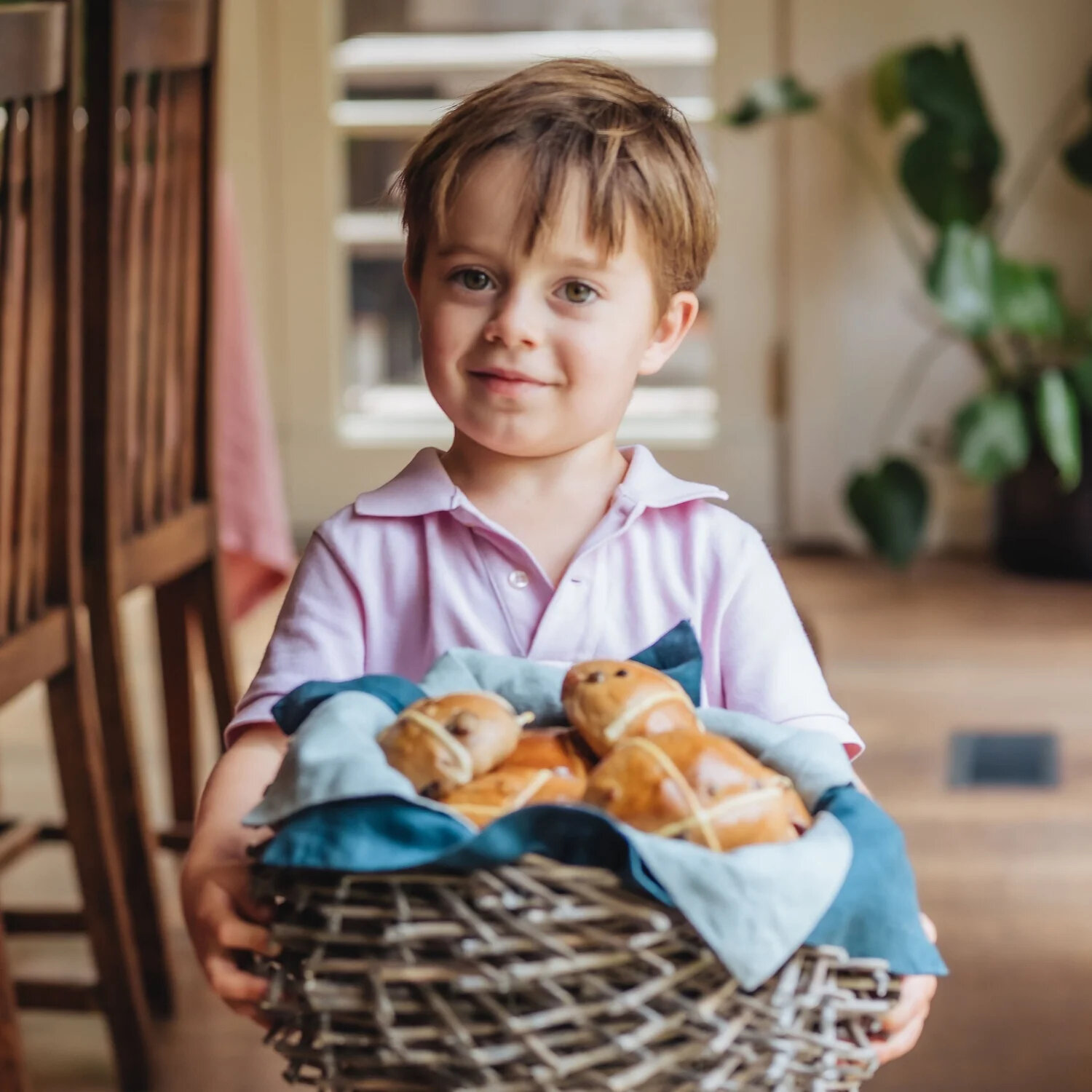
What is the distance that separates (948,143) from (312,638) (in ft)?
9.60

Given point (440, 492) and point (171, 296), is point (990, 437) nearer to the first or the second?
point (171, 296)

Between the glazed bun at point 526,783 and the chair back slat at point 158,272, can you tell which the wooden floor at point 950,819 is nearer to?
the chair back slat at point 158,272

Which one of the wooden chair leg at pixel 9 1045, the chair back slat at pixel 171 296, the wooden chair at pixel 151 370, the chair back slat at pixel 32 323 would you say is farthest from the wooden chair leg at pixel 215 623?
the wooden chair leg at pixel 9 1045

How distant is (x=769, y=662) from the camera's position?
1.00 meters

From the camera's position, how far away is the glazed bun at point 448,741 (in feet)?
2.60

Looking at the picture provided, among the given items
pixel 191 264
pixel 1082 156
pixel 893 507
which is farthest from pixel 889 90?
pixel 191 264

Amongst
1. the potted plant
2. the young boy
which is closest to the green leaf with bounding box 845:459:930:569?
the potted plant

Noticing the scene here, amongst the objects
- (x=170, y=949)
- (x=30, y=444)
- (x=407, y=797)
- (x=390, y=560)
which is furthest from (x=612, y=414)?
(x=170, y=949)

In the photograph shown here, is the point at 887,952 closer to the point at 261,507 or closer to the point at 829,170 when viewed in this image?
the point at 261,507

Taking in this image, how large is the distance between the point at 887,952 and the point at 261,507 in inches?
69.6

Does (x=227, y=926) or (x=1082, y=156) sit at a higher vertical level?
(x=1082, y=156)

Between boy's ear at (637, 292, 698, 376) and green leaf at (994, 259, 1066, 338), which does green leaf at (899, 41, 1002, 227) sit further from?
boy's ear at (637, 292, 698, 376)

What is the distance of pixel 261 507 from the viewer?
2434 millimetres

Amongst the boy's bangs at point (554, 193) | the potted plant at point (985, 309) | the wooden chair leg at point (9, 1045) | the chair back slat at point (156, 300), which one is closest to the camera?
the boy's bangs at point (554, 193)
